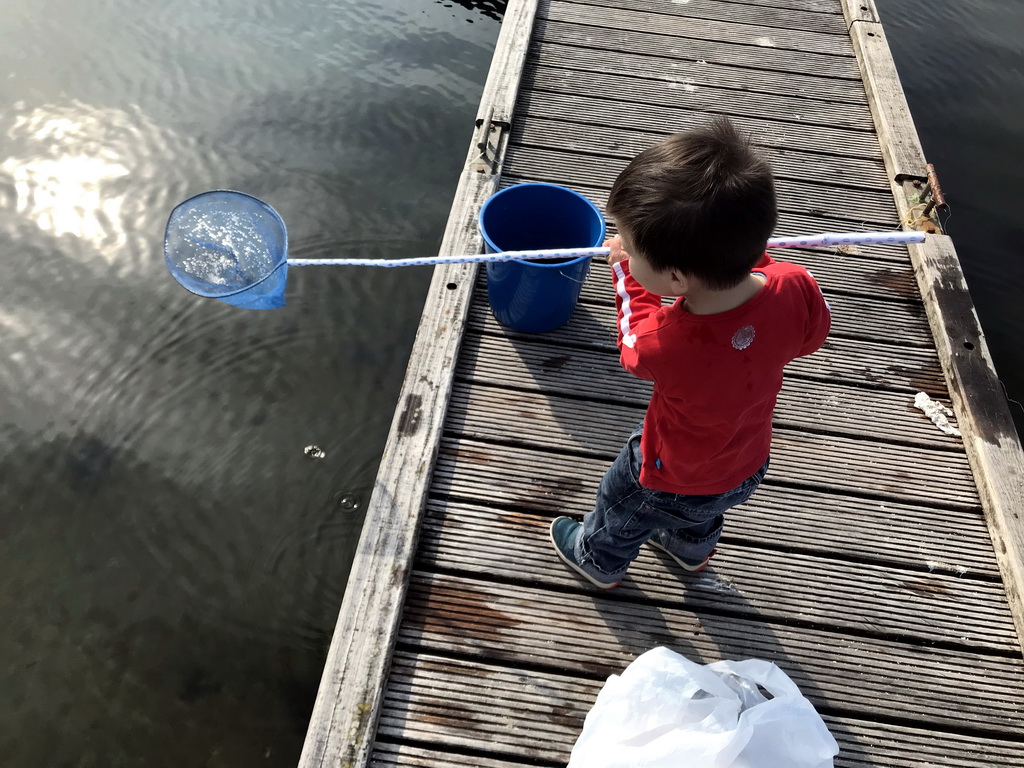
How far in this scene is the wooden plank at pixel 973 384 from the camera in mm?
2209

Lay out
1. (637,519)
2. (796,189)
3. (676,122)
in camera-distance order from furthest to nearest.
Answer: (676,122), (796,189), (637,519)

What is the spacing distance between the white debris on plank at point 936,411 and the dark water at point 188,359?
7.63 ft

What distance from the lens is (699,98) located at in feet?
12.5

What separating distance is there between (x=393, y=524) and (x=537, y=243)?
51.0 inches

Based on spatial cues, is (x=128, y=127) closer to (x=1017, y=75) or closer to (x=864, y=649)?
(x=864, y=649)

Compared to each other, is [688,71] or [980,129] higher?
[688,71]

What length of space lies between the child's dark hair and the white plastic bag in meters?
0.99

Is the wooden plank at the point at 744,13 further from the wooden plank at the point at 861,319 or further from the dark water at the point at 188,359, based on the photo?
the wooden plank at the point at 861,319

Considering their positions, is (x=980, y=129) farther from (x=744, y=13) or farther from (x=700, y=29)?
(x=700, y=29)

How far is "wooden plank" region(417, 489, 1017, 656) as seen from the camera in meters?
2.07

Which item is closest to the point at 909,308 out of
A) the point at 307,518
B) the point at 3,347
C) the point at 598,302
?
the point at 598,302

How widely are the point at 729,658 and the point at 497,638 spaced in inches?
27.5

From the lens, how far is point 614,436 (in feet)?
7.95

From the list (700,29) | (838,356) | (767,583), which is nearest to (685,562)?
(767,583)
